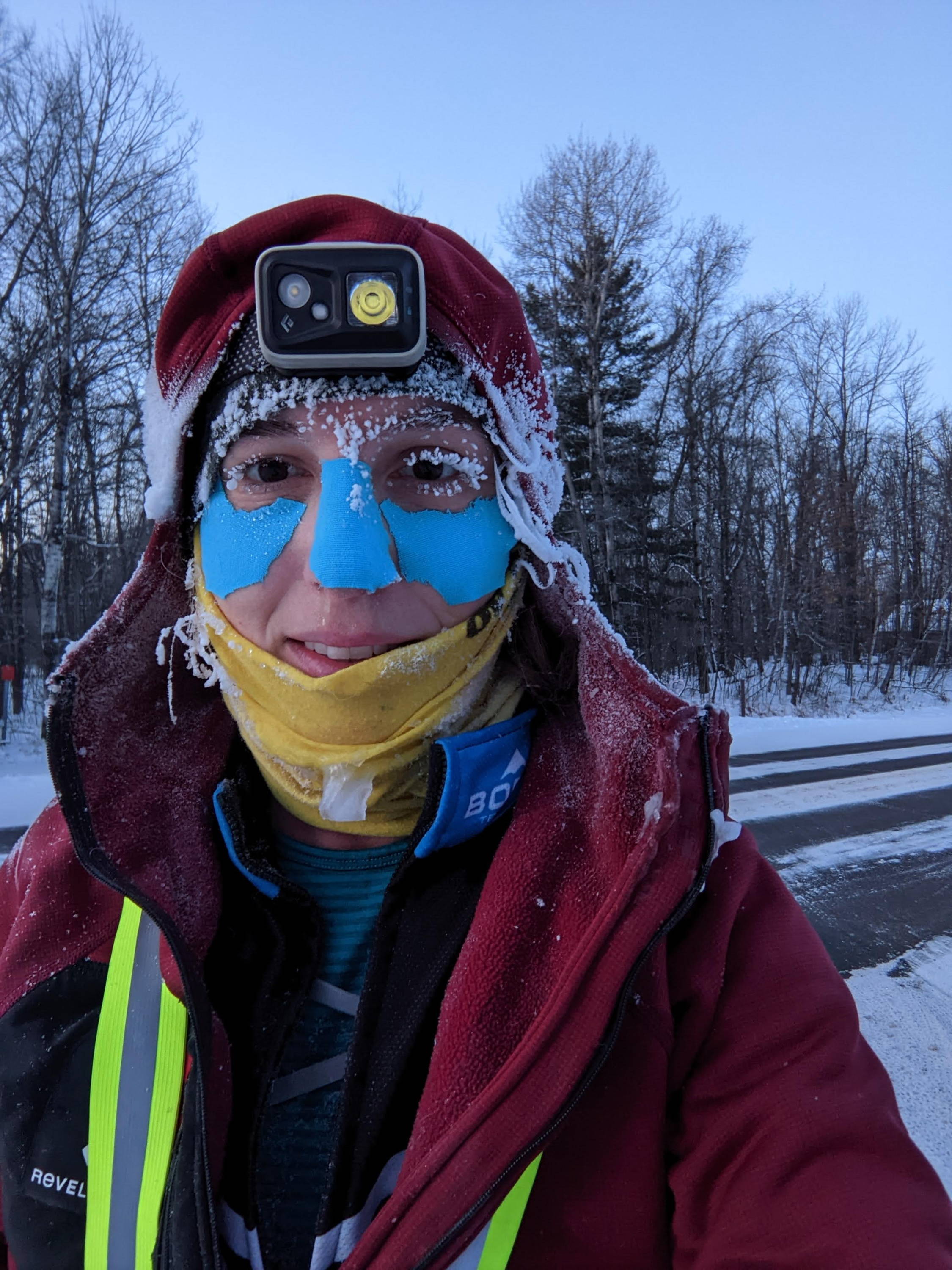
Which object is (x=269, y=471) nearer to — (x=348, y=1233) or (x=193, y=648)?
(x=193, y=648)

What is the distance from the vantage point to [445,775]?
3.64 feet

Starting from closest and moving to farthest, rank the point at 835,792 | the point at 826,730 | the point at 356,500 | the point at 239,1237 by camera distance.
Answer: the point at 239,1237, the point at 356,500, the point at 835,792, the point at 826,730

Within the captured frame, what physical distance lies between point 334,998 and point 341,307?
42.4 inches

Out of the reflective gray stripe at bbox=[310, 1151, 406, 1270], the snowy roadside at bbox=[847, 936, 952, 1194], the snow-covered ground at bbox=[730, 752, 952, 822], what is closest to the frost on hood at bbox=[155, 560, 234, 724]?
the reflective gray stripe at bbox=[310, 1151, 406, 1270]

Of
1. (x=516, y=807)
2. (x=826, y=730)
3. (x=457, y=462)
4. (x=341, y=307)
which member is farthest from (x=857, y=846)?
(x=826, y=730)

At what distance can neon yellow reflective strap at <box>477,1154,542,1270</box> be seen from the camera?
89 cm

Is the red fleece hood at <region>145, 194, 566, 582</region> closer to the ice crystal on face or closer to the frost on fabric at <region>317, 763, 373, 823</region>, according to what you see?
the ice crystal on face

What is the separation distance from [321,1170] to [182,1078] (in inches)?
9.6

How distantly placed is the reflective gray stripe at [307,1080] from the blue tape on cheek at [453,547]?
732mm

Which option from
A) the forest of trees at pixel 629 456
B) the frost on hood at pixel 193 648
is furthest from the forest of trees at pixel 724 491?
the frost on hood at pixel 193 648

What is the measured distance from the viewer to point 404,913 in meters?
1.12

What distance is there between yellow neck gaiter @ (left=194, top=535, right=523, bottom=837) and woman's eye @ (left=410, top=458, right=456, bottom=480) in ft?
0.76

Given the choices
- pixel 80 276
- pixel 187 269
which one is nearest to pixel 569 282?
pixel 80 276

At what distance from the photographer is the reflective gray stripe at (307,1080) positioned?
108 cm
